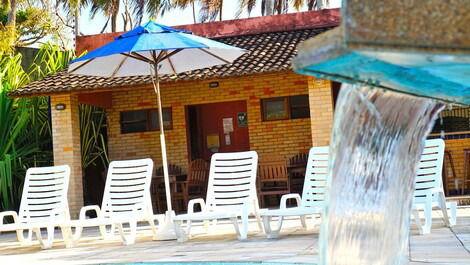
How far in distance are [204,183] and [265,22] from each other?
11.7 feet

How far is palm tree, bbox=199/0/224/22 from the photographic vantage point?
113 feet

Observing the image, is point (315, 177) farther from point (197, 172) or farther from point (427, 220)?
point (197, 172)

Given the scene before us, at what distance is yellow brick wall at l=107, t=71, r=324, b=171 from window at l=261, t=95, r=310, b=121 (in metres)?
0.10

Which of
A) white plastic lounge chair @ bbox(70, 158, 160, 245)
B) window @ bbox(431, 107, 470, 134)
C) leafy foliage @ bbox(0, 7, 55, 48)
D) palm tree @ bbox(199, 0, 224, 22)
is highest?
palm tree @ bbox(199, 0, 224, 22)

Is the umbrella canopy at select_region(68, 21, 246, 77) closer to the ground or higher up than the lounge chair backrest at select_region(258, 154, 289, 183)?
higher up

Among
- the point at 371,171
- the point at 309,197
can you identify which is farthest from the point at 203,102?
the point at 371,171

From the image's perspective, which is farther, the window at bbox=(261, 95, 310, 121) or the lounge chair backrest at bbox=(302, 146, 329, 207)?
the window at bbox=(261, 95, 310, 121)

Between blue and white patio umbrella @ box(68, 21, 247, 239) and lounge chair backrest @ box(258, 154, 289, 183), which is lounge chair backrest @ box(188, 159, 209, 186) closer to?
lounge chair backrest @ box(258, 154, 289, 183)

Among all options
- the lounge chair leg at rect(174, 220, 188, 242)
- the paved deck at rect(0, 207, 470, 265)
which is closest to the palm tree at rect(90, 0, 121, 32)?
the paved deck at rect(0, 207, 470, 265)

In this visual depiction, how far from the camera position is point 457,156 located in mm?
14086

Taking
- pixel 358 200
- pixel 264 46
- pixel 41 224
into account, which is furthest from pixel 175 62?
pixel 358 200

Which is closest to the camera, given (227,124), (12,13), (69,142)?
(69,142)

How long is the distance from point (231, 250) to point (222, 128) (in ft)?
30.4

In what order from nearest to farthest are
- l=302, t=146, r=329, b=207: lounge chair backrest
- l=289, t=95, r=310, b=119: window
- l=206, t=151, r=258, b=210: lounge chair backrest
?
l=302, t=146, r=329, b=207: lounge chair backrest, l=206, t=151, r=258, b=210: lounge chair backrest, l=289, t=95, r=310, b=119: window
